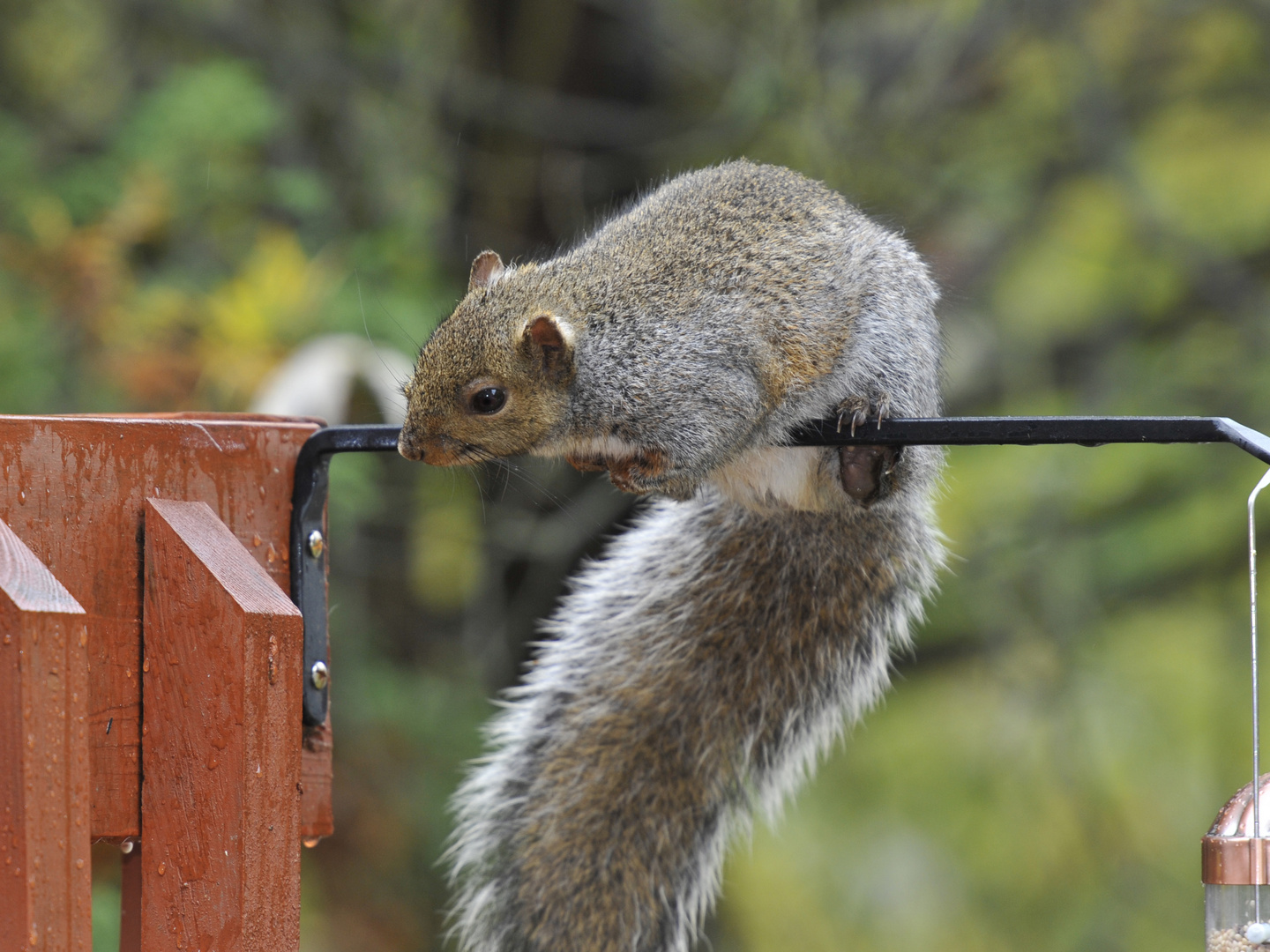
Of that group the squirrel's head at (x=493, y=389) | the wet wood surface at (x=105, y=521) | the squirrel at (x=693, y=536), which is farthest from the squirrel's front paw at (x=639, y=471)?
the wet wood surface at (x=105, y=521)

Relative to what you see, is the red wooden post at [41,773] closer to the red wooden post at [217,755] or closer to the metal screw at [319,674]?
the red wooden post at [217,755]

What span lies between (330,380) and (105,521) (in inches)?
57.8

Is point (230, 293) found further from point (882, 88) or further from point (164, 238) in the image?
point (882, 88)

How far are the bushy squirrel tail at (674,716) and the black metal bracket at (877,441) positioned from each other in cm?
41

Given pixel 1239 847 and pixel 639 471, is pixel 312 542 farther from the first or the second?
pixel 1239 847

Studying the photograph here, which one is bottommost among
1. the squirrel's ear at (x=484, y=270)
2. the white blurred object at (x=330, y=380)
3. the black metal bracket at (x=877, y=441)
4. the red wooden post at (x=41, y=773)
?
the red wooden post at (x=41, y=773)

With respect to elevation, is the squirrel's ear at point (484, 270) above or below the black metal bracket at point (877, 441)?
above

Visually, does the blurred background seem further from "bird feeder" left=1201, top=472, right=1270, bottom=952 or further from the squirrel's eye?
"bird feeder" left=1201, top=472, right=1270, bottom=952

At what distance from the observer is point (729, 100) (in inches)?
142

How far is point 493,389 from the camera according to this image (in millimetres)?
1809

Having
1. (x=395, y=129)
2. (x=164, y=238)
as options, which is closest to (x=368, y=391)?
(x=164, y=238)

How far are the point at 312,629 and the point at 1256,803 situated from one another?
916 millimetres

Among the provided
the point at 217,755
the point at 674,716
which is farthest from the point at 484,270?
the point at 217,755

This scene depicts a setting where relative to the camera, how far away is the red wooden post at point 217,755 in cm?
113
